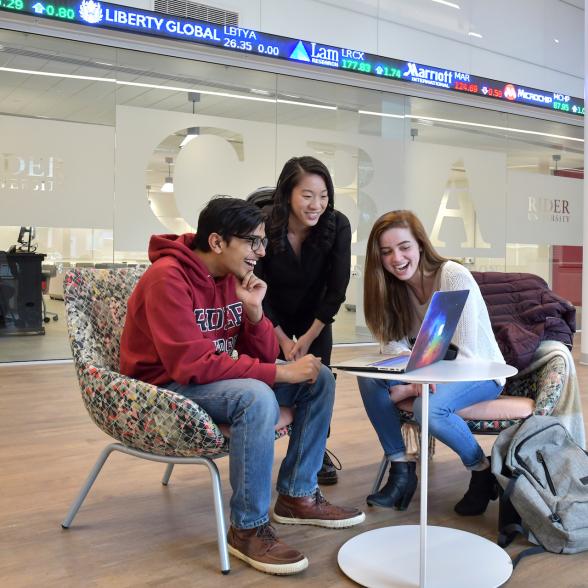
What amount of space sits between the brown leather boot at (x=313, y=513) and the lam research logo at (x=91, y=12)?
4981 mm

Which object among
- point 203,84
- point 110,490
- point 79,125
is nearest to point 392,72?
point 203,84

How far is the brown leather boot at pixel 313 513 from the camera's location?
2.51 metres

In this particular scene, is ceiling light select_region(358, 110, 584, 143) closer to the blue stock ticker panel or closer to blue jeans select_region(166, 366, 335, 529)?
the blue stock ticker panel

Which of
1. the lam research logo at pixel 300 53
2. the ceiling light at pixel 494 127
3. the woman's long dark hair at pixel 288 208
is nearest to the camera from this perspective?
the woman's long dark hair at pixel 288 208

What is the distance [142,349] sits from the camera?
7.43 feet

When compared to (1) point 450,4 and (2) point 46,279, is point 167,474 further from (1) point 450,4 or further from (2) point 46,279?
(1) point 450,4

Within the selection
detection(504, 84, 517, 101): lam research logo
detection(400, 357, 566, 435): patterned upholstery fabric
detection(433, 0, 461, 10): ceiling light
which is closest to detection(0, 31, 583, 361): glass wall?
detection(504, 84, 517, 101): lam research logo

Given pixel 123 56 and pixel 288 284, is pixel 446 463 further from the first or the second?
pixel 123 56

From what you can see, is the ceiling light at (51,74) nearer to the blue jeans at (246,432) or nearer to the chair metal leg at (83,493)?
the chair metal leg at (83,493)

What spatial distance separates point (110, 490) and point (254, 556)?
1018 mm

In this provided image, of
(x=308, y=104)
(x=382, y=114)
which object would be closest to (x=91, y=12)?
(x=308, y=104)

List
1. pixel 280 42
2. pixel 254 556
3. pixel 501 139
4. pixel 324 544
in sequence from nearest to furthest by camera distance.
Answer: pixel 254 556
pixel 324 544
pixel 280 42
pixel 501 139

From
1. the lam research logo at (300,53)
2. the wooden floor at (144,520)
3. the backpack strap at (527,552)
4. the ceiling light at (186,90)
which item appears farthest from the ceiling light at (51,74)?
the backpack strap at (527,552)

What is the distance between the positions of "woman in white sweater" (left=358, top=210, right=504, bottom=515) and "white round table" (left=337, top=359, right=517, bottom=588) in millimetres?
242
